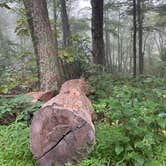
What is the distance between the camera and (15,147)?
3.14m

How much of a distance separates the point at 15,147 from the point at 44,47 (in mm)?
2413

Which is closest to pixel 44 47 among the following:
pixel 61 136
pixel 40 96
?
pixel 40 96

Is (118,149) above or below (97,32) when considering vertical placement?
below

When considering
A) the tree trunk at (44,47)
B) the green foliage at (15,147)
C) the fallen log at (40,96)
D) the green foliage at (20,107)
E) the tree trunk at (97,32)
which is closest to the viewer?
the green foliage at (15,147)

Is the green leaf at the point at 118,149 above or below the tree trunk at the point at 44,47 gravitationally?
below

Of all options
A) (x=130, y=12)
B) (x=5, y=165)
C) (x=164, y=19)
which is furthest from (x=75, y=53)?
(x=164, y=19)

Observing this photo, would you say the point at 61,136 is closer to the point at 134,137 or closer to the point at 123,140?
the point at 123,140

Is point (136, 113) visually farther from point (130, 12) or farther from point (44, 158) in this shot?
point (130, 12)

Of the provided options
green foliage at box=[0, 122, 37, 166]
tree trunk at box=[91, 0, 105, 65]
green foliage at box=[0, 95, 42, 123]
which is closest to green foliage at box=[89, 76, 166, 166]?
green foliage at box=[0, 122, 37, 166]

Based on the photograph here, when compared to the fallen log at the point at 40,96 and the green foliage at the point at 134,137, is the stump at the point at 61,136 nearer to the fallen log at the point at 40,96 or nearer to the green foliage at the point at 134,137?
the green foliage at the point at 134,137

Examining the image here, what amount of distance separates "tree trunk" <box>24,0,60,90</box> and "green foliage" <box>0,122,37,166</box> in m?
1.75

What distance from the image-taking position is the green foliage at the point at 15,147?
297 centimetres

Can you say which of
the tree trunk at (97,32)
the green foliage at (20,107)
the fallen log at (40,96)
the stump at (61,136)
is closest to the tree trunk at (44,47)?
the fallen log at (40,96)

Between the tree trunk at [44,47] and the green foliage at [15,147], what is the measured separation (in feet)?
5.74
